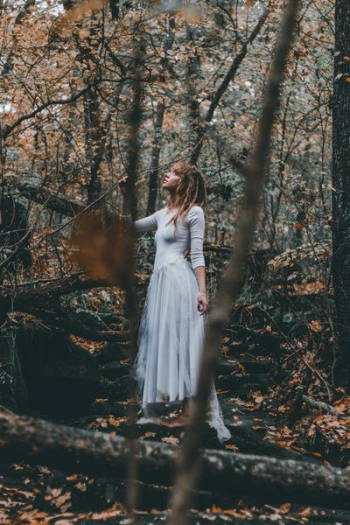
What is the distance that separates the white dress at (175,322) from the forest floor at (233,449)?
0.31 meters

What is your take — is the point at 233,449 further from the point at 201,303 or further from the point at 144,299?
the point at 144,299

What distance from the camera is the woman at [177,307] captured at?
436 cm

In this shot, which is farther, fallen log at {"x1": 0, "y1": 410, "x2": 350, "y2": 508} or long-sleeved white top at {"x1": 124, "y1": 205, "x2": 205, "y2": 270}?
long-sleeved white top at {"x1": 124, "y1": 205, "x2": 205, "y2": 270}

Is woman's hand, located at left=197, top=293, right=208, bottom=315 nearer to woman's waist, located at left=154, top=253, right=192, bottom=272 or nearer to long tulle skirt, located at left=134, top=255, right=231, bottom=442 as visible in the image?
long tulle skirt, located at left=134, top=255, right=231, bottom=442

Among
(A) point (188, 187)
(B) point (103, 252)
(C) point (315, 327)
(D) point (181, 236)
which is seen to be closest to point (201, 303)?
(D) point (181, 236)

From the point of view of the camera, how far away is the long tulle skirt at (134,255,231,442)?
435 centimetres

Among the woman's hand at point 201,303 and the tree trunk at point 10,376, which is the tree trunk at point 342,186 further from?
the tree trunk at point 10,376

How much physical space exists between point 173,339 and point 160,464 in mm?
2758

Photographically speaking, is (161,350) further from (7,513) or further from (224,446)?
(7,513)

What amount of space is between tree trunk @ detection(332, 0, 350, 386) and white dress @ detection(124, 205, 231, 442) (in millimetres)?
1977

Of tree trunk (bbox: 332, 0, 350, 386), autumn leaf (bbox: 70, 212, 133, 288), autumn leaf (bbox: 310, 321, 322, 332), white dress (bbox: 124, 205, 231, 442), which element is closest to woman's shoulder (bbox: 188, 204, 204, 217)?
white dress (bbox: 124, 205, 231, 442)

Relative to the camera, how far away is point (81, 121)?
349 inches

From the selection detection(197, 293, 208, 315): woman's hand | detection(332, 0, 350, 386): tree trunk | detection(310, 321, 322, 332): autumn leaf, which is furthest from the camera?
detection(310, 321, 322, 332): autumn leaf

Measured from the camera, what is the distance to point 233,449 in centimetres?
423
